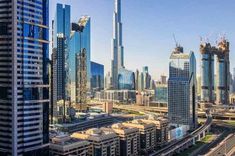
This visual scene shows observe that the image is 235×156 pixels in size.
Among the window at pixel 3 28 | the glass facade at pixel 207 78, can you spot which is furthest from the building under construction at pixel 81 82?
the window at pixel 3 28

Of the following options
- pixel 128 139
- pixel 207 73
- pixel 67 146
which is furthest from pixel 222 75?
pixel 67 146

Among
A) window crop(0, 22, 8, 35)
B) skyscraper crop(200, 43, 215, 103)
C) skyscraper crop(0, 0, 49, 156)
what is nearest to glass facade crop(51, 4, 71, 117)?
skyscraper crop(0, 0, 49, 156)

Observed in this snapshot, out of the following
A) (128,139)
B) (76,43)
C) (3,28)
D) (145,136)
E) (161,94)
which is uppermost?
(76,43)

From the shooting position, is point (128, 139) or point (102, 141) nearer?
point (102, 141)

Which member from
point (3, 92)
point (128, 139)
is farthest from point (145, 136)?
point (3, 92)

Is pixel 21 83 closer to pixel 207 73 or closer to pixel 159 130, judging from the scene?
pixel 159 130

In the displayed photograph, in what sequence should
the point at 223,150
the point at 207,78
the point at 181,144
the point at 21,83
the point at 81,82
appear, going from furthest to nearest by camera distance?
the point at 207,78, the point at 81,82, the point at 181,144, the point at 223,150, the point at 21,83

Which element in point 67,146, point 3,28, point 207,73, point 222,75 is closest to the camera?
point 3,28

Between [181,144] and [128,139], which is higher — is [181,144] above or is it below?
below
